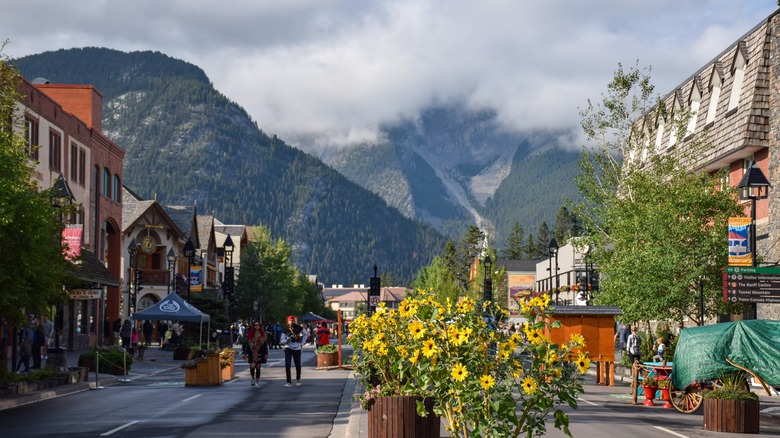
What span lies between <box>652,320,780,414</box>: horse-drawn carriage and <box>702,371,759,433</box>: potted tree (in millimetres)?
1899

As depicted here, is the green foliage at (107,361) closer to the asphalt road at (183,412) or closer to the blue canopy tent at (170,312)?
the blue canopy tent at (170,312)

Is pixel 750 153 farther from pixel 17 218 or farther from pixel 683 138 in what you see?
pixel 17 218

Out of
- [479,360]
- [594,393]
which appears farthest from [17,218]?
[479,360]

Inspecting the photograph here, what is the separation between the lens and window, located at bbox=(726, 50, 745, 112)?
3928cm

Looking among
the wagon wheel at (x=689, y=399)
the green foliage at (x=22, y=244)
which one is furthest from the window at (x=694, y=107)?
the green foliage at (x=22, y=244)

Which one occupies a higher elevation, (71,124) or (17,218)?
(71,124)

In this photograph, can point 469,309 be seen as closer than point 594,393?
Yes

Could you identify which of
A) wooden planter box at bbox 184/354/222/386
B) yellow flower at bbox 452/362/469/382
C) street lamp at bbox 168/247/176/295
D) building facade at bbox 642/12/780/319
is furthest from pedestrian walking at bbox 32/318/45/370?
yellow flower at bbox 452/362/469/382

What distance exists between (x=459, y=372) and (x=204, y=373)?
22378 mm

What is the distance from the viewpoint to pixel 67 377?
31078 millimetres

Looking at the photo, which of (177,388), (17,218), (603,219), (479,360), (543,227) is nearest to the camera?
(479,360)

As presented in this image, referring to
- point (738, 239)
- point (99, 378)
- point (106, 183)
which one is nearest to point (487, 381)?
point (738, 239)

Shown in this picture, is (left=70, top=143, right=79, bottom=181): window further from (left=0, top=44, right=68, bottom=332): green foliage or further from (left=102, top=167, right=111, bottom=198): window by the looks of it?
(left=0, top=44, right=68, bottom=332): green foliage

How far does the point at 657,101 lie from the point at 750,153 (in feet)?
25.3
